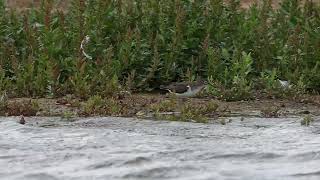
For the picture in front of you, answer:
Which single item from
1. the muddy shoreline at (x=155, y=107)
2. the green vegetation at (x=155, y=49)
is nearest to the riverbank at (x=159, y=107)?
the muddy shoreline at (x=155, y=107)

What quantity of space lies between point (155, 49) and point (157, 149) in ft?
9.96

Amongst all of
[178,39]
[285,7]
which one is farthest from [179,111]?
[285,7]

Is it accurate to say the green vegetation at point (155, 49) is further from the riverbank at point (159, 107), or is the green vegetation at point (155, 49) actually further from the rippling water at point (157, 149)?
the rippling water at point (157, 149)

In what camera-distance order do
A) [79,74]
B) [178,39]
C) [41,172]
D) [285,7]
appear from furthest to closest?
1. [285,7]
2. [178,39]
3. [79,74]
4. [41,172]

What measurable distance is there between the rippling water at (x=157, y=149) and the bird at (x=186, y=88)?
1105mm

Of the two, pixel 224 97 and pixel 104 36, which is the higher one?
pixel 104 36

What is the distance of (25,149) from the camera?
6.38m

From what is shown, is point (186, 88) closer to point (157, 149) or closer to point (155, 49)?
point (155, 49)

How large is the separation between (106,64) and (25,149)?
2.80 meters

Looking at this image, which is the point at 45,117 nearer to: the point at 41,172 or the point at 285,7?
the point at 41,172

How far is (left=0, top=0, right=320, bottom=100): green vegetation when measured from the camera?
889 centimetres

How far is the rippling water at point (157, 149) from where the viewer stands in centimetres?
568

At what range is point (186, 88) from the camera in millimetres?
8719

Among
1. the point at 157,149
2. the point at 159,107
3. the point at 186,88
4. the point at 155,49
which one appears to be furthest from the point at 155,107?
the point at 157,149
